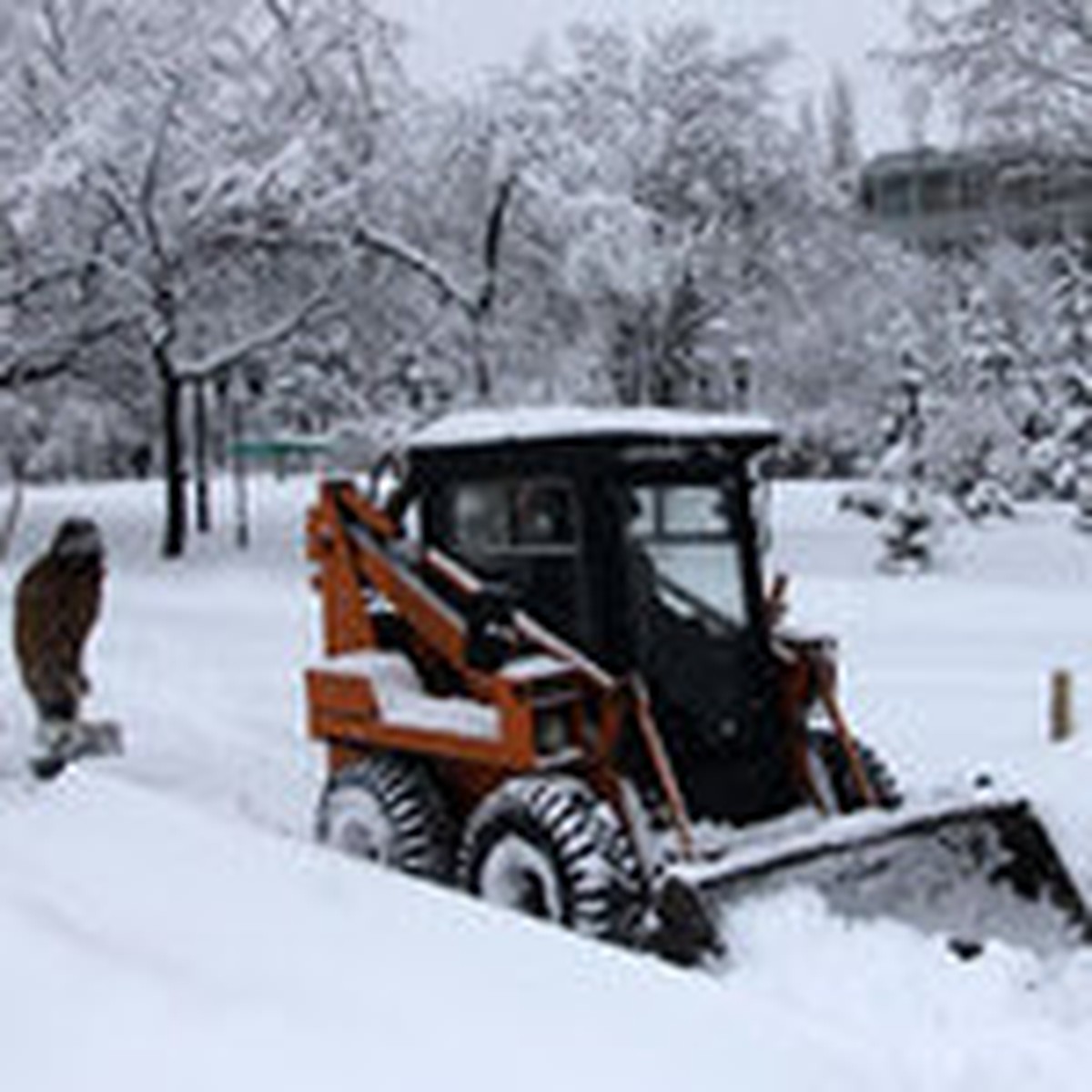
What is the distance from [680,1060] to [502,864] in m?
2.42

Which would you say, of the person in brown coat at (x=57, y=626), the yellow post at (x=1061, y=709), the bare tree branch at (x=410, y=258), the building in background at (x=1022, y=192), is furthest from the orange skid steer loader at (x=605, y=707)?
the bare tree branch at (x=410, y=258)

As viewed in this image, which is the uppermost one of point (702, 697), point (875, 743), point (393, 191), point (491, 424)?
point (393, 191)

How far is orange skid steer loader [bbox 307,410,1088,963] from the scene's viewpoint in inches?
237

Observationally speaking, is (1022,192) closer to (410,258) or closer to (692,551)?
(410,258)

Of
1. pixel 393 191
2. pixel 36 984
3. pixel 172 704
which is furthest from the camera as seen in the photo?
pixel 393 191

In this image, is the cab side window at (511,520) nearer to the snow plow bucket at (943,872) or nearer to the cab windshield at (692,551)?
the cab windshield at (692,551)

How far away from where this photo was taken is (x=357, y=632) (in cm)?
734

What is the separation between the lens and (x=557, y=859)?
586 centimetres

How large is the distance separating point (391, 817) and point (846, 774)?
6.35 ft

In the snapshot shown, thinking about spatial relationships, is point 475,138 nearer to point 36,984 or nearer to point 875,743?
point 875,743

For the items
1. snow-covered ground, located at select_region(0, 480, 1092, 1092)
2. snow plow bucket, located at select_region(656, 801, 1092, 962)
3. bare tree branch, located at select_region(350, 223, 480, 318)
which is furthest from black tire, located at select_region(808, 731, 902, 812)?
bare tree branch, located at select_region(350, 223, 480, 318)

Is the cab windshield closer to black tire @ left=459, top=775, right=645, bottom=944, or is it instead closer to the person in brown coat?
black tire @ left=459, top=775, right=645, bottom=944

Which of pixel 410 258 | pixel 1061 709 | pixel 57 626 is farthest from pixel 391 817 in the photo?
pixel 410 258

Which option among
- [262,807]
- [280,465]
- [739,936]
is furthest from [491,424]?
[280,465]
